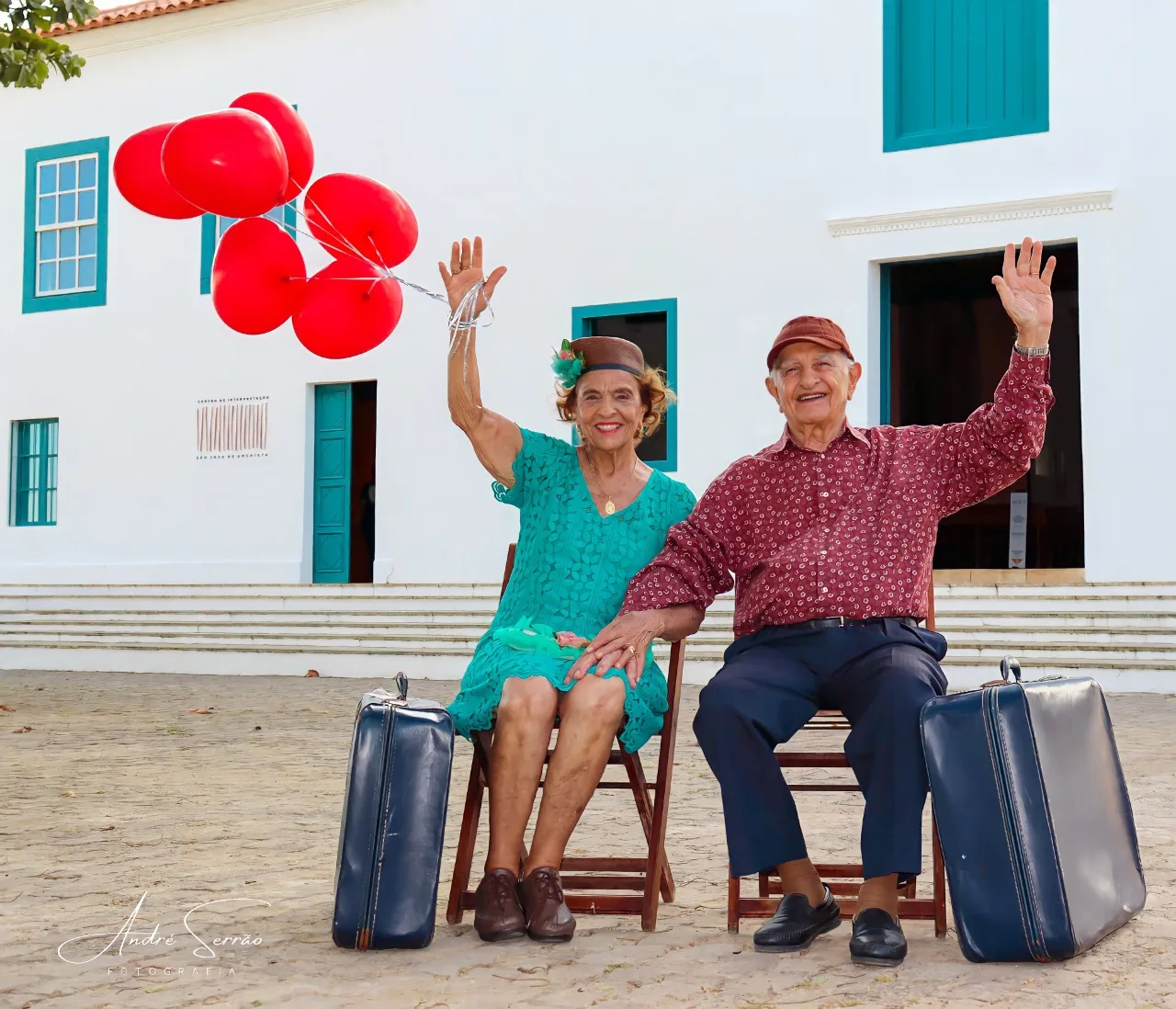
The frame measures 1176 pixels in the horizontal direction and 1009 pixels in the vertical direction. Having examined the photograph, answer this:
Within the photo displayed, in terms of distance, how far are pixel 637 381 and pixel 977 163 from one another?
7.06m

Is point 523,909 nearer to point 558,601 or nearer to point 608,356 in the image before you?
point 558,601

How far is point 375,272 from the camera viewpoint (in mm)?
4891

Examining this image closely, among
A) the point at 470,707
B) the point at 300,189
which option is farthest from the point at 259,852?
the point at 300,189

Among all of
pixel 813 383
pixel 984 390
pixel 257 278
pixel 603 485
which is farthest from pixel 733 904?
pixel 984 390

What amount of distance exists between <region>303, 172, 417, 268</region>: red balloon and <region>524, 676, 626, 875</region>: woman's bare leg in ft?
6.95

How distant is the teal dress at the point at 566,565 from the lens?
330cm

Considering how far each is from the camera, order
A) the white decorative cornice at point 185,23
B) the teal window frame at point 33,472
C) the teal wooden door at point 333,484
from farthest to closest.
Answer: the teal window frame at point 33,472, the white decorative cornice at point 185,23, the teal wooden door at point 333,484

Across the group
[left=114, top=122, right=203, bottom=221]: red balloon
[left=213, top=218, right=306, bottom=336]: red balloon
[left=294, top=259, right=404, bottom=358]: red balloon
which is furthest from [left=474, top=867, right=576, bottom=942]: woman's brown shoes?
[left=114, top=122, right=203, bottom=221]: red balloon

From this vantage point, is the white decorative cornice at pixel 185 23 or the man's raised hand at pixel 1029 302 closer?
the man's raised hand at pixel 1029 302

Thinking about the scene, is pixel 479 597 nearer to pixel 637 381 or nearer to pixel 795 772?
pixel 795 772

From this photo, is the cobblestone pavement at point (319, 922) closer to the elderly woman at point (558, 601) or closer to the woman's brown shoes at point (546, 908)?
the woman's brown shoes at point (546, 908)

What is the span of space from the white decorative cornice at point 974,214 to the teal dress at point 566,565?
6.84 m

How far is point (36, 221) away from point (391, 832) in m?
12.0

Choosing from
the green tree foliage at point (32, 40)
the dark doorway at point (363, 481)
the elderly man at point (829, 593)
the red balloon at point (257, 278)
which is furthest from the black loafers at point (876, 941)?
the dark doorway at point (363, 481)
